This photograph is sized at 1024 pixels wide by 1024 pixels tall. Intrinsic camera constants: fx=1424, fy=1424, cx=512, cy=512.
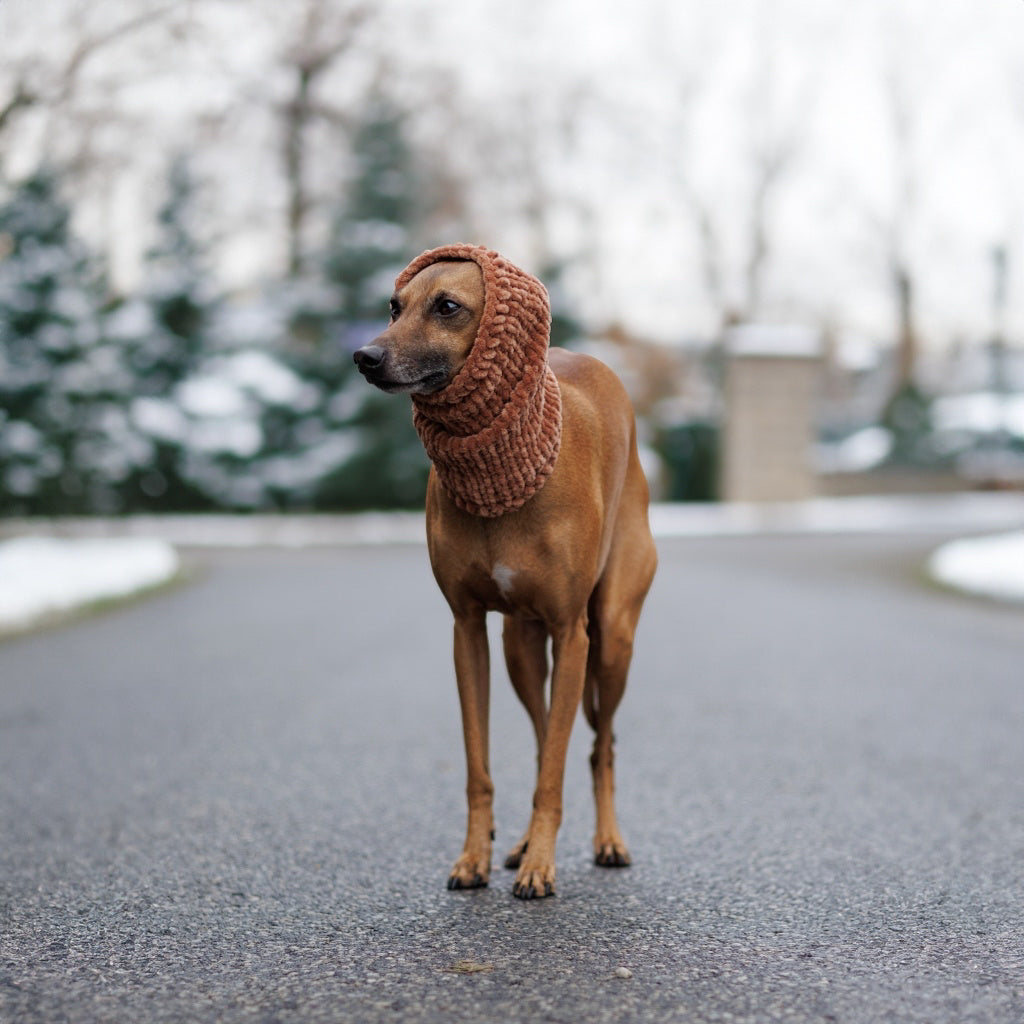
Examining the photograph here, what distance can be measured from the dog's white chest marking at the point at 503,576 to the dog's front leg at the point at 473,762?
205 millimetres

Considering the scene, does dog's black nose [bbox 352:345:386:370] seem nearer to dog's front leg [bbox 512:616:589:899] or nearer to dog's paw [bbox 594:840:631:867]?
dog's front leg [bbox 512:616:589:899]

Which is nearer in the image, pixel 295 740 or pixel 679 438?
pixel 295 740

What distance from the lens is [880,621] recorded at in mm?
12227

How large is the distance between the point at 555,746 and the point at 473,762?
10.1 inches

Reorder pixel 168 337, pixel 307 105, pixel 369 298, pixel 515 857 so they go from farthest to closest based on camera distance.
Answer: pixel 307 105
pixel 369 298
pixel 168 337
pixel 515 857

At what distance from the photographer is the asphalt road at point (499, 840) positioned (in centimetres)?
338

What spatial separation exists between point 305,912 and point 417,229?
1043 inches

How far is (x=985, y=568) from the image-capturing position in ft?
50.6

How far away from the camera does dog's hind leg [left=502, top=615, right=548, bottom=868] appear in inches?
182

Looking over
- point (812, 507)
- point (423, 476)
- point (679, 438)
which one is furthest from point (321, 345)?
point (812, 507)

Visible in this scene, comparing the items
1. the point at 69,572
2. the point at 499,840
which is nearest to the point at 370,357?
the point at 499,840

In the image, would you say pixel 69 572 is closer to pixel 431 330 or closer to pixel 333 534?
pixel 333 534

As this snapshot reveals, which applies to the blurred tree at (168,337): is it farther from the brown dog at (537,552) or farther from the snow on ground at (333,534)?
the brown dog at (537,552)

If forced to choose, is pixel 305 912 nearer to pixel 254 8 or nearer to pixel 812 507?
pixel 254 8
